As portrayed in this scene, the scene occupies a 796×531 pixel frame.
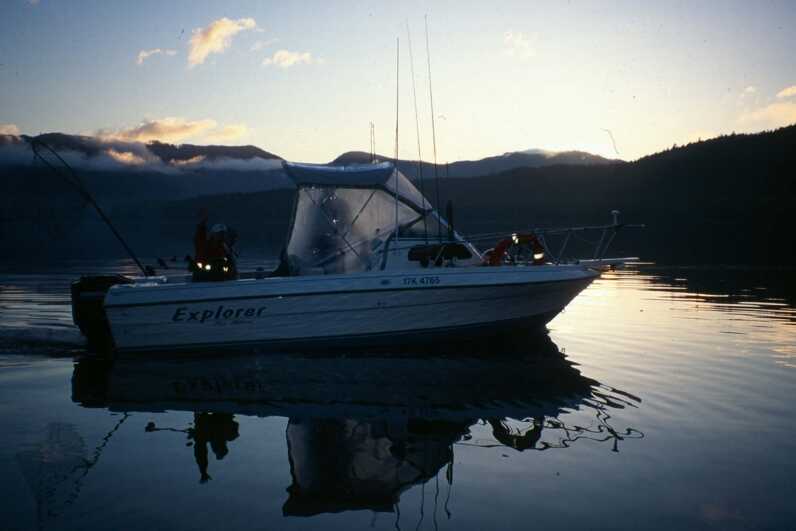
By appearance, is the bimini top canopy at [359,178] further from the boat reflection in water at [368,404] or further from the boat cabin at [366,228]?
the boat reflection in water at [368,404]

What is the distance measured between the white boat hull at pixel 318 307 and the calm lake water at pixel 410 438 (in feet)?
1.33

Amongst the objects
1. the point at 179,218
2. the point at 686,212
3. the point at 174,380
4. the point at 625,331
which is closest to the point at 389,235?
the point at 174,380

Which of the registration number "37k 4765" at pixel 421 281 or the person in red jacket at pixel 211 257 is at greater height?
the person in red jacket at pixel 211 257

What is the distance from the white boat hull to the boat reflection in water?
1.28ft

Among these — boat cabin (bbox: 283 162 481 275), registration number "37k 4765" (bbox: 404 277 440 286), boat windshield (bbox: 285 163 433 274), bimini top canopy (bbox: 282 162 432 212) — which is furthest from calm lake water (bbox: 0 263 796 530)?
bimini top canopy (bbox: 282 162 432 212)

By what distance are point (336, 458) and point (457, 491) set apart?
1.30m

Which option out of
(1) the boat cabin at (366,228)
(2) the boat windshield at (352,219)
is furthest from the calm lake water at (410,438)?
(2) the boat windshield at (352,219)

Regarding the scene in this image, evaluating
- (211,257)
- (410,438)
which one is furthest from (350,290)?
(410,438)

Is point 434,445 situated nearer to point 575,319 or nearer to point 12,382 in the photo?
point 12,382

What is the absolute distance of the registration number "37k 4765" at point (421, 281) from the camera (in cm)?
955

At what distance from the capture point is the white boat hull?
31.1 ft

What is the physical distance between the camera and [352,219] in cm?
1084

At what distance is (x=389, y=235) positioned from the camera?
10727mm

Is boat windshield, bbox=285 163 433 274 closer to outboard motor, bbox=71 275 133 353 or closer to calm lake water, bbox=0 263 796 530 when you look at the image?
calm lake water, bbox=0 263 796 530
